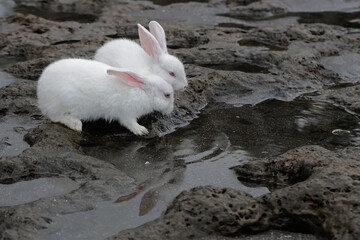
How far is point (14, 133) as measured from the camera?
5.55 metres

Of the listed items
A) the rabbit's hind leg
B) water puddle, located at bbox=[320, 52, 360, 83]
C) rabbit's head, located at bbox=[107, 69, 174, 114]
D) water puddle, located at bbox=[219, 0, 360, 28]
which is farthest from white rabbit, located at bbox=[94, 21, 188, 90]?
water puddle, located at bbox=[219, 0, 360, 28]

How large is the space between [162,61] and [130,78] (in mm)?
644

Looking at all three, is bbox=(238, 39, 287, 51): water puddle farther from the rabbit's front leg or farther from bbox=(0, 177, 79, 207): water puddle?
bbox=(0, 177, 79, 207): water puddle

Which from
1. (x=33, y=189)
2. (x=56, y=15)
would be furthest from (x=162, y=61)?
(x=56, y=15)

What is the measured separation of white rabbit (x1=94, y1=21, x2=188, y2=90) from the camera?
600 cm

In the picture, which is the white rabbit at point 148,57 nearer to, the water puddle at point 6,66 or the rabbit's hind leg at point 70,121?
the rabbit's hind leg at point 70,121

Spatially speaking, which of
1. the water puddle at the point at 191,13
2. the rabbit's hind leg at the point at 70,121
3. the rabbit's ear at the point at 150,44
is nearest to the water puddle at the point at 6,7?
the water puddle at the point at 191,13

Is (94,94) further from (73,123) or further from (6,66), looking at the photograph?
(6,66)

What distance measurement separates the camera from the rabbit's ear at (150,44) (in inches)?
240

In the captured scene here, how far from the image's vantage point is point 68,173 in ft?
15.7

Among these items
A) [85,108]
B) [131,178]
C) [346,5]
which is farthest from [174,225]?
[346,5]

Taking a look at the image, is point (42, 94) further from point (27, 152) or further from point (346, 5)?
point (346, 5)

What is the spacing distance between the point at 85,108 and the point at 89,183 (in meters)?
1.12

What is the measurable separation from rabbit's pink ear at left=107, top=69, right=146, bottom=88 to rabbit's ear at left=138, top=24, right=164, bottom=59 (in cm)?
62
